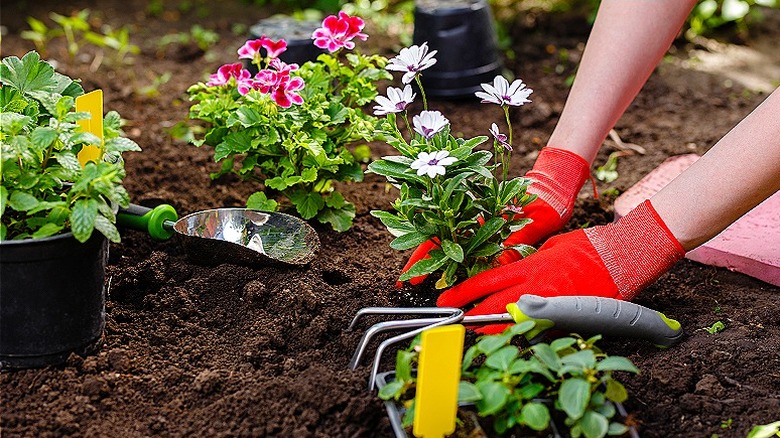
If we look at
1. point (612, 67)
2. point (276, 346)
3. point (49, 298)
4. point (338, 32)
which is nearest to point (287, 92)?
point (338, 32)

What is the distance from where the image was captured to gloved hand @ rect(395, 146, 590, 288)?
2.06 meters

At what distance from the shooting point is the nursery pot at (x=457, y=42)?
3096mm

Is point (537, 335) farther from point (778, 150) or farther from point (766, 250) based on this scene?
point (766, 250)

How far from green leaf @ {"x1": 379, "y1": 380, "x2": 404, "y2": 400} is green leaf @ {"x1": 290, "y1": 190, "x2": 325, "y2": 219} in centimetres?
76

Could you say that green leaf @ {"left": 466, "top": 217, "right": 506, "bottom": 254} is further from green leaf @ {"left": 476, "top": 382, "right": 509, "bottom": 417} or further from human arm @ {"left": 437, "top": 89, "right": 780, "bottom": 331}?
green leaf @ {"left": 476, "top": 382, "right": 509, "bottom": 417}

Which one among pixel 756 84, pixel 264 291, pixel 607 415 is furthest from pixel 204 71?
pixel 607 415

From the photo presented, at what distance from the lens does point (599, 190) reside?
8.38 feet

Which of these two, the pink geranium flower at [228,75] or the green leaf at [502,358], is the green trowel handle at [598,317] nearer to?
the green leaf at [502,358]

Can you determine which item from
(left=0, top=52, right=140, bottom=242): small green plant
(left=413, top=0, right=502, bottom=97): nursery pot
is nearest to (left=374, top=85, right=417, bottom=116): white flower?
(left=0, top=52, right=140, bottom=242): small green plant

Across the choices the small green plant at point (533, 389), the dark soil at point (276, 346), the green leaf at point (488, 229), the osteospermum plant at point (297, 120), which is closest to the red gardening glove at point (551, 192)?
the dark soil at point (276, 346)

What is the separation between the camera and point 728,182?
5.84 ft

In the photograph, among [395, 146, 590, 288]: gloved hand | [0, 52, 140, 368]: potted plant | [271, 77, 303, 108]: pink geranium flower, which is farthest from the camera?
[395, 146, 590, 288]: gloved hand

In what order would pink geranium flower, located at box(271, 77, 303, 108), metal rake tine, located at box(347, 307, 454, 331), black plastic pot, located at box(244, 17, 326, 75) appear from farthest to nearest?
black plastic pot, located at box(244, 17, 326, 75) → pink geranium flower, located at box(271, 77, 303, 108) → metal rake tine, located at box(347, 307, 454, 331)

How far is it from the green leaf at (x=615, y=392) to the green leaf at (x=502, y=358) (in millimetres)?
161
